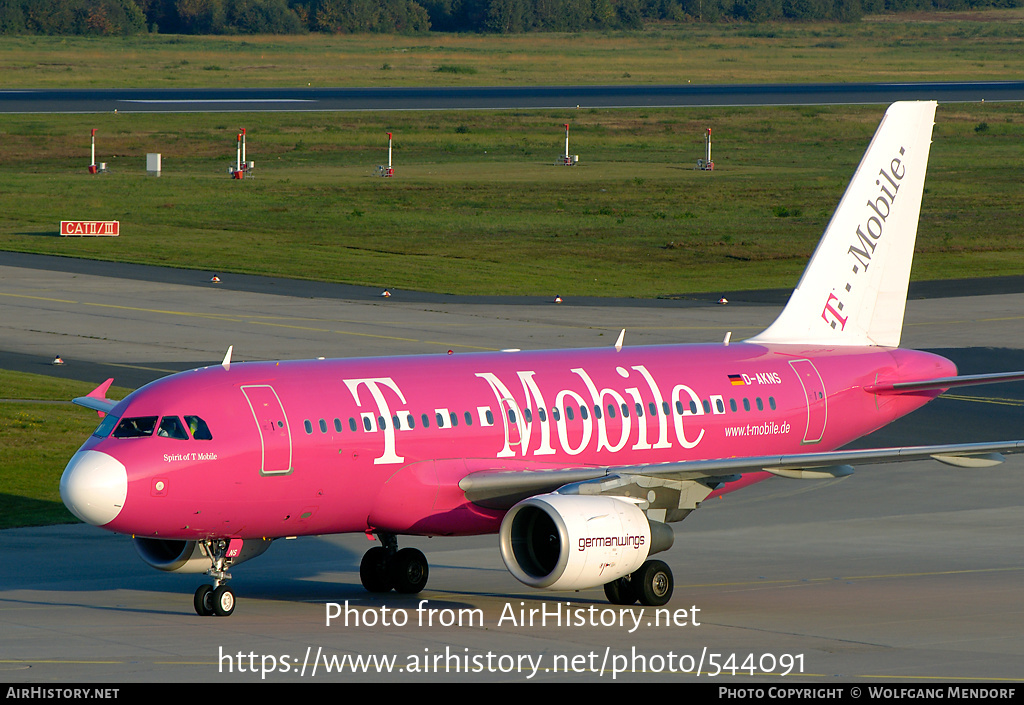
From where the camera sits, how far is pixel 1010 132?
141 metres

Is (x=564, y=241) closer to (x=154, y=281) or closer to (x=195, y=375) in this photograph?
(x=154, y=281)

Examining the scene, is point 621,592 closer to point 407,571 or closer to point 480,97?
A: point 407,571

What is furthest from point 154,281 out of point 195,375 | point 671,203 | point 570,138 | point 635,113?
point 635,113

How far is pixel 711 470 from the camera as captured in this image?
29203 millimetres

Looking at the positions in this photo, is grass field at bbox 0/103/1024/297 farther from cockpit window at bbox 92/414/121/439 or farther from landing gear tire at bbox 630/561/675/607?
cockpit window at bbox 92/414/121/439

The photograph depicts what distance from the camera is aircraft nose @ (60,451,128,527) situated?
1064 inches

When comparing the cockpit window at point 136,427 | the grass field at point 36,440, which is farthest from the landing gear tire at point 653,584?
the grass field at point 36,440

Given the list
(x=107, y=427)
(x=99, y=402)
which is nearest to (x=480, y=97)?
(x=99, y=402)

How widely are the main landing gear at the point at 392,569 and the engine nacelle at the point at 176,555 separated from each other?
2478 millimetres

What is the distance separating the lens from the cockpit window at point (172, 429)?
2788 cm

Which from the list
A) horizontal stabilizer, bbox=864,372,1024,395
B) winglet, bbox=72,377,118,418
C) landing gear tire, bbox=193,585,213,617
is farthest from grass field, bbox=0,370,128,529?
horizontal stabilizer, bbox=864,372,1024,395

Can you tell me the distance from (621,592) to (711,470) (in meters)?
3.01

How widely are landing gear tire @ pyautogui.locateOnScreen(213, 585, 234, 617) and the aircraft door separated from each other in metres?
13.3

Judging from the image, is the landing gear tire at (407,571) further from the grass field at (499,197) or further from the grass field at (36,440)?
the grass field at (499,197)
